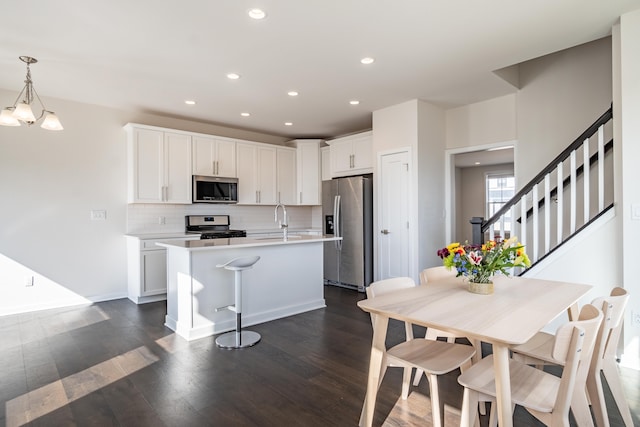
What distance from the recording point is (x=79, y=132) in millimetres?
4613

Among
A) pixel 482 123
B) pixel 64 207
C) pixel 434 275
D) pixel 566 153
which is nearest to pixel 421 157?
pixel 482 123

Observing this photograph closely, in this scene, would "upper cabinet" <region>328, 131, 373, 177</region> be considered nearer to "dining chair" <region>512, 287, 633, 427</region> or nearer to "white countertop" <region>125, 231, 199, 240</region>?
"white countertop" <region>125, 231, 199, 240</region>

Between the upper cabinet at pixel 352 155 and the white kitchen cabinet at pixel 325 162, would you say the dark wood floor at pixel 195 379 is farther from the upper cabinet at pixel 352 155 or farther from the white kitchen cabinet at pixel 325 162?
the white kitchen cabinet at pixel 325 162

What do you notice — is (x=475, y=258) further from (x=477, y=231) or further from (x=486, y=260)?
(x=477, y=231)

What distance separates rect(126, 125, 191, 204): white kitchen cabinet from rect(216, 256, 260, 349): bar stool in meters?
2.21

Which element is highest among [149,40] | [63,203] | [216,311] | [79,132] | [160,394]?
[149,40]

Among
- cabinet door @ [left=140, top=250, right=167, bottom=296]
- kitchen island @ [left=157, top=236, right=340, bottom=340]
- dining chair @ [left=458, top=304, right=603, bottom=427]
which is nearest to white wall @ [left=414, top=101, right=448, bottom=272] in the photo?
kitchen island @ [left=157, top=236, right=340, bottom=340]

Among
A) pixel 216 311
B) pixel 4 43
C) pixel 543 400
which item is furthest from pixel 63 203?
pixel 543 400

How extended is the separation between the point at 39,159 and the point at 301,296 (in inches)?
142

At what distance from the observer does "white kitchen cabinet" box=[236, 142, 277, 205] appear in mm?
5812

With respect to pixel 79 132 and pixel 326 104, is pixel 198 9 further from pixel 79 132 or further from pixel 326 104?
pixel 79 132

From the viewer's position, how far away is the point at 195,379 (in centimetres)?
249

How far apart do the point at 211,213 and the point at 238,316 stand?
284 centimetres

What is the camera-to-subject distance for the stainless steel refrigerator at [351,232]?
5.21 metres
